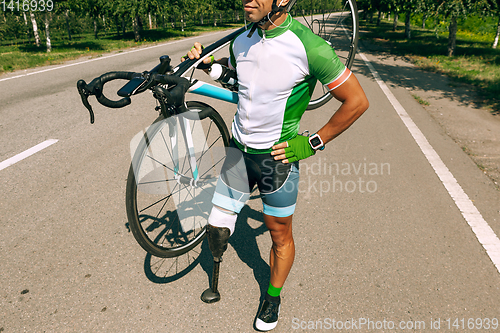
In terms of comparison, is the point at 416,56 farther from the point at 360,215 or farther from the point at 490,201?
the point at 360,215

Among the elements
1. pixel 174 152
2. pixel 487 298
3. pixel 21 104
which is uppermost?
pixel 174 152

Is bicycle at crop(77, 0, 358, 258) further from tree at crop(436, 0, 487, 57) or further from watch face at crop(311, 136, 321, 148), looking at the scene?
tree at crop(436, 0, 487, 57)

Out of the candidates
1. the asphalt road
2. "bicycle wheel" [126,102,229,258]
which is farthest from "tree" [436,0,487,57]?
"bicycle wheel" [126,102,229,258]

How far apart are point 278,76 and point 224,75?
23.6 inches

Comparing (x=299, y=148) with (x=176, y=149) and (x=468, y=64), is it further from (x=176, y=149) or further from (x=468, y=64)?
(x=468, y=64)

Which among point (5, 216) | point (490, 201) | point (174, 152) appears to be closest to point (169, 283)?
point (174, 152)

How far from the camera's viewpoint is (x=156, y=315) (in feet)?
7.66

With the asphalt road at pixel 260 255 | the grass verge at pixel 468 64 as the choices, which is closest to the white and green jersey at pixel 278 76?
the asphalt road at pixel 260 255

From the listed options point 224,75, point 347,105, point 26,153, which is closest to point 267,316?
point 347,105

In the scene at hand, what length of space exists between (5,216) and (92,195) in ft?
2.70

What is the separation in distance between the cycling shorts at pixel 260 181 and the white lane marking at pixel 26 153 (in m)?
3.79

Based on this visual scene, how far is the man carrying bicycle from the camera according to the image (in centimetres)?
178

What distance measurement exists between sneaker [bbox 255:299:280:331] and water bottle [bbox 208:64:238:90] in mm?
1557

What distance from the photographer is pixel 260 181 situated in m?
2.14
